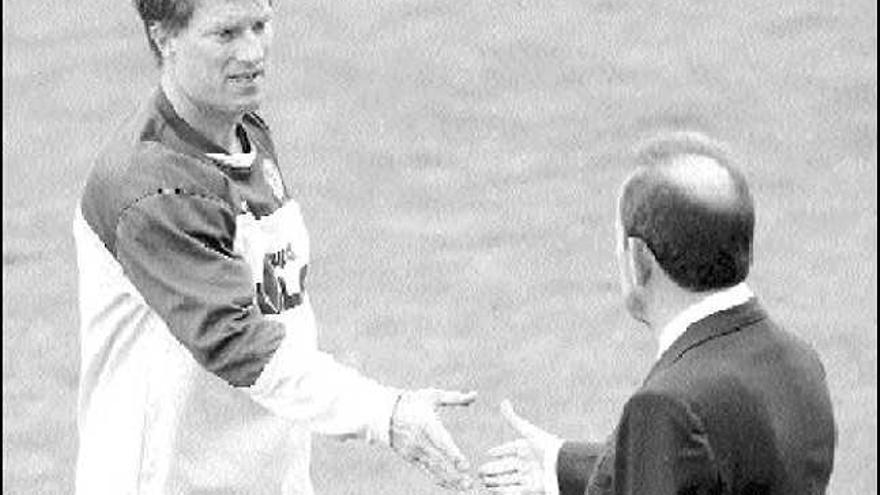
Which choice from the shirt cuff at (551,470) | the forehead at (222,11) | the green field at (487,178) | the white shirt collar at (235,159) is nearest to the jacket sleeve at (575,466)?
the shirt cuff at (551,470)

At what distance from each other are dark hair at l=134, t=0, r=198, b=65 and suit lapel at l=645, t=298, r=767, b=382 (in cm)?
124

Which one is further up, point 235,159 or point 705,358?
point 705,358

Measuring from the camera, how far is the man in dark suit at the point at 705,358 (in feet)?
12.8

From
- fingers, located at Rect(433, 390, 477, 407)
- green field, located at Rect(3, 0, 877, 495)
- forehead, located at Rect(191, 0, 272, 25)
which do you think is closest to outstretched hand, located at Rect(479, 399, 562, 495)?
fingers, located at Rect(433, 390, 477, 407)

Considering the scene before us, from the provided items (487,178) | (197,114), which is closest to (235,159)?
(197,114)

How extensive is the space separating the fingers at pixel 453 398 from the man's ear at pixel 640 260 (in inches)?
29.3

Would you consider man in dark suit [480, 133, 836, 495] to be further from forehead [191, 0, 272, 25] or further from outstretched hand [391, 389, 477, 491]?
forehead [191, 0, 272, 25]

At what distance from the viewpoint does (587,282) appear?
8977mm

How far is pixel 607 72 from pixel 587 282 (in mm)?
1922

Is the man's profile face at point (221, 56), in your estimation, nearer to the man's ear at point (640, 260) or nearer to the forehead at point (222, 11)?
the forehead at point (222, 11)

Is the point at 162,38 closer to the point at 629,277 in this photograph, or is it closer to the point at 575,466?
the point at 575,466

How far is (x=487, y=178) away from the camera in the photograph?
9914 mm

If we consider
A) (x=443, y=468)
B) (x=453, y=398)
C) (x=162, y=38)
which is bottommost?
(x=443, y=468)

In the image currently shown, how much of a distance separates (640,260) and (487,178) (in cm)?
594
